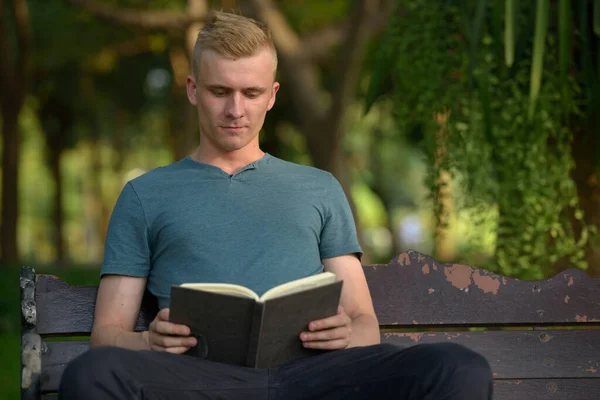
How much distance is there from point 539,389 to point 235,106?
133cm

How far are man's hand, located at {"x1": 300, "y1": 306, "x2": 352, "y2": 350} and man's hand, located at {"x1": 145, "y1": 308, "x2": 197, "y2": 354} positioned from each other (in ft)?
1.04

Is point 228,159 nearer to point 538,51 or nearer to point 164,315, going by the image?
point 164,315

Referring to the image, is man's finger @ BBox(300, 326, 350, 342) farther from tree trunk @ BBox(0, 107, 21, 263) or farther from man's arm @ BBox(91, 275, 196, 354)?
tree trunk @ BBox(0, 107, 21, 263)

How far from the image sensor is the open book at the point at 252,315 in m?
2.46

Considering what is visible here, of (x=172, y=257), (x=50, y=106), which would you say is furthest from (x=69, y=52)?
(x=172, y=257)

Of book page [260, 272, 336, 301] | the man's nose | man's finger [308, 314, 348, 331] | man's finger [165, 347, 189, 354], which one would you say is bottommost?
man's finger [165, 347, 189, 354]

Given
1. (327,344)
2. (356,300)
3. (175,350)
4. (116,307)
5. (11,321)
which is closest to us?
(175,350)

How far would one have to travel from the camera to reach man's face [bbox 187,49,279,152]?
118 inches

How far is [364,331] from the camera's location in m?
2.87

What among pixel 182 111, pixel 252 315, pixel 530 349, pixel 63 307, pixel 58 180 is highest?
A: pixel 252 315

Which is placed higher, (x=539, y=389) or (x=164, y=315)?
(x=164, y=315)

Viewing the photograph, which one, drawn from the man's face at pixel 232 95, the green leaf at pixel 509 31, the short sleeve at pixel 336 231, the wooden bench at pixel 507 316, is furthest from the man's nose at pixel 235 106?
the green leaf at pixel 509 31

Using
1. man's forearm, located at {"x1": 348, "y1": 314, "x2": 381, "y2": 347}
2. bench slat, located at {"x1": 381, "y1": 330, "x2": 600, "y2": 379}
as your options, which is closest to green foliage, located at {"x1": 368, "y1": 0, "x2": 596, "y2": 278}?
bench slat, located at {"x1": 381, "y1": 330, "x2": 600, "y2": 379}

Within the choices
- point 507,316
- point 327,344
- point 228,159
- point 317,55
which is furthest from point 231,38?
point 317,55
